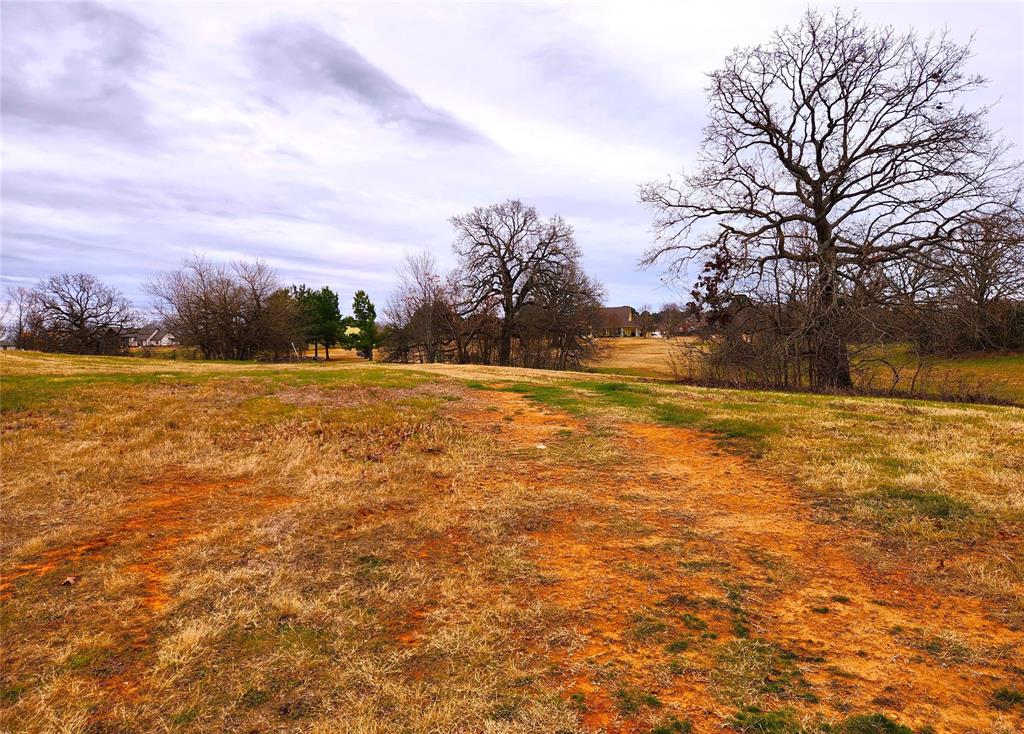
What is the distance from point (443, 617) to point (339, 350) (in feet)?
254

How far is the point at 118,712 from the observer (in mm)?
2314

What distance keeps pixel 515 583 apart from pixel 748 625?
1490 millimetres

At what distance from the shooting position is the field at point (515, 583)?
2330 mm

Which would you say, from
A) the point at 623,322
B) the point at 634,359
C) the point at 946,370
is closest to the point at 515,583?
the point at 946,370

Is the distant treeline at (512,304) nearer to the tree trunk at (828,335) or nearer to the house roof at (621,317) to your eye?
the tree trunk at (828,335)

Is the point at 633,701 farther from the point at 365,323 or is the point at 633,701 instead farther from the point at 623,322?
the point at 623,322

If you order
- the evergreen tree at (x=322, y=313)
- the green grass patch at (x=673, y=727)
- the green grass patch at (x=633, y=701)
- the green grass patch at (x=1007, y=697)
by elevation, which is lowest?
the green grass patch at (x=633, y=701)

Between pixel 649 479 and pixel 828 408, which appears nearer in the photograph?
pixel 649 479

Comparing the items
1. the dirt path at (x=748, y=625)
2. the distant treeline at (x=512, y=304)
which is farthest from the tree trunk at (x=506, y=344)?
the dirt path at (x=748, y=625)

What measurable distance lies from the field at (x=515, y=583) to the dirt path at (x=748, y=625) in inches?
0.7

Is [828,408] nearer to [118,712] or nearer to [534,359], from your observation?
[118,712]

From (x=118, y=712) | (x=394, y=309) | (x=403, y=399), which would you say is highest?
(x=394, y=309)

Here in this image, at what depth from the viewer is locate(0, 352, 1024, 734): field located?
2.33m

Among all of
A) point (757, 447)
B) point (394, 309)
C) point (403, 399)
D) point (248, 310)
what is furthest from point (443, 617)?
point (248, 310)
